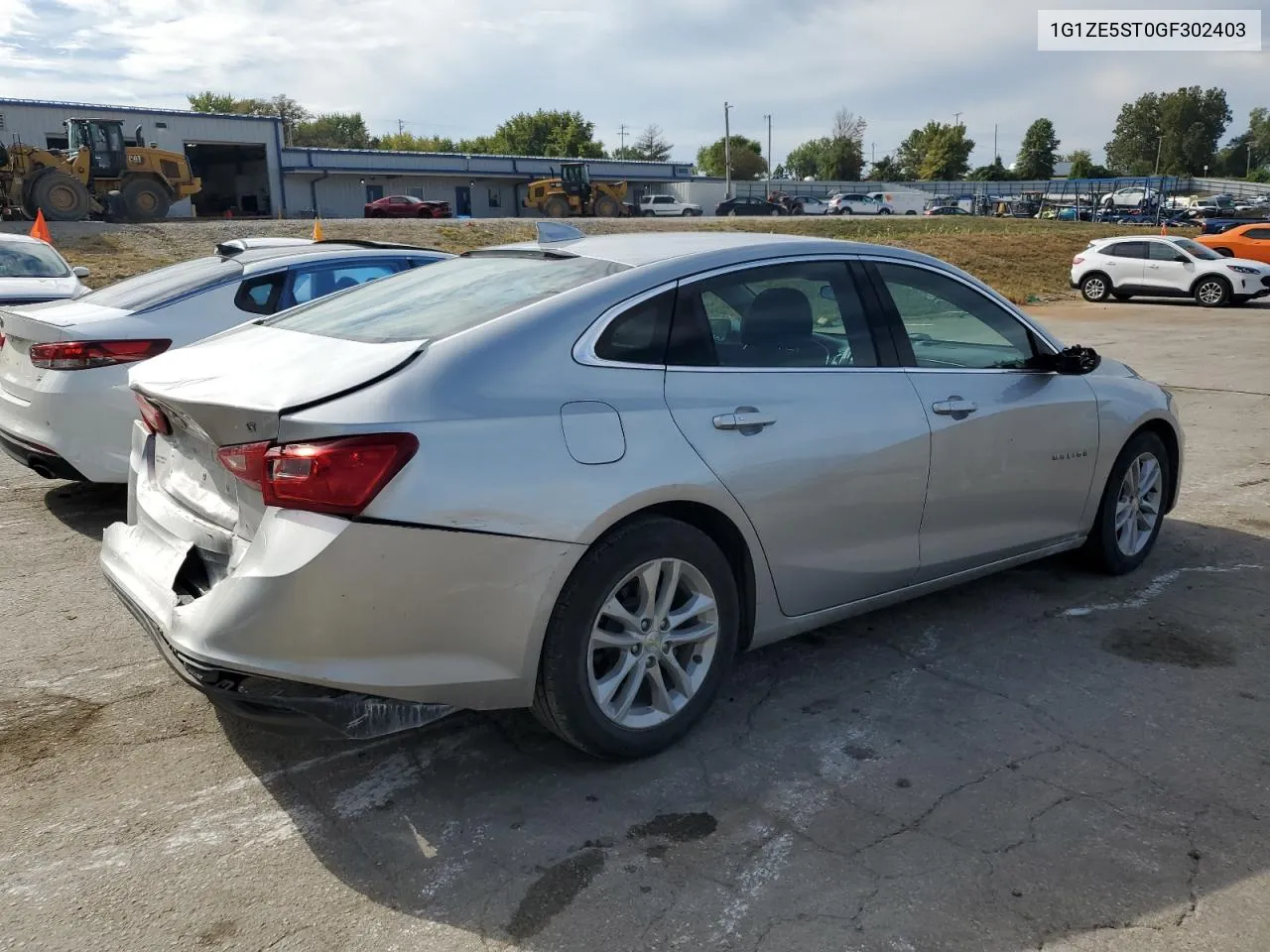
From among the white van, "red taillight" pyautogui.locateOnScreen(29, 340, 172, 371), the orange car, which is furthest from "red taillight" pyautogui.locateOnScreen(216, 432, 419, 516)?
the white van

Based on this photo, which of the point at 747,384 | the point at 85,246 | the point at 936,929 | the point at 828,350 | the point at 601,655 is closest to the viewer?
the point at 936,929

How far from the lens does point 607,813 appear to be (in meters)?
3.13

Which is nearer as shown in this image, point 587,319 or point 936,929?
point 936,929

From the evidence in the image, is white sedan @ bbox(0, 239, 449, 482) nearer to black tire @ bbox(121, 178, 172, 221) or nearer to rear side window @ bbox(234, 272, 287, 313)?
rear side window @ bbox(234, 272, 287, 313)

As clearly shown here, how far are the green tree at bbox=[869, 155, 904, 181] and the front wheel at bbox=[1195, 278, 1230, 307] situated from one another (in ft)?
367

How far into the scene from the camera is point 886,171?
13500cm

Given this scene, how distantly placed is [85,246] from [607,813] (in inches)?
1076

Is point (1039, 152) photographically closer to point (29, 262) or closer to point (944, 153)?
point (944, 153)

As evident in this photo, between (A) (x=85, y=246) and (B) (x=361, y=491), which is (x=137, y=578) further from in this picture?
(A) (x=85, y=246)

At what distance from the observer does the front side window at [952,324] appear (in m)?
4.24

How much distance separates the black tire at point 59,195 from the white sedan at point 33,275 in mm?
22881

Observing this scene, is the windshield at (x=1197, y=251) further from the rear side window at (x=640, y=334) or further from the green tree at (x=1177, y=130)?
the green tree at (x=1177, y=130)

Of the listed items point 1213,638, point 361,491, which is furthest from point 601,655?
point 1213,638

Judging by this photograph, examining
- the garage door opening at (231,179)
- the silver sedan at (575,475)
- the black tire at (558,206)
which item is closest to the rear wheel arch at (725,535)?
the silver sedan at (575,475)
